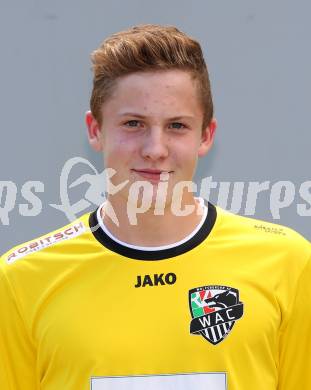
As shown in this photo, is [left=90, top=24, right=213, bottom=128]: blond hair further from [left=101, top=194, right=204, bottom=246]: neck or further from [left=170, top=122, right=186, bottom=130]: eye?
[left=101, top=194, right=204, bottom=246]: neck

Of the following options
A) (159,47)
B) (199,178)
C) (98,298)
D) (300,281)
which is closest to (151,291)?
(98,298)

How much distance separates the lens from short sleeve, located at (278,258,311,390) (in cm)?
147

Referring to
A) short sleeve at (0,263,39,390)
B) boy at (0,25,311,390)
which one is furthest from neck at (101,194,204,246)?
short sleeve at (0,263,39,390)

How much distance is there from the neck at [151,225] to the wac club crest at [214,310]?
0.42ft

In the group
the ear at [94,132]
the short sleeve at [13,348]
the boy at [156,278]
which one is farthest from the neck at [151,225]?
the short sleeve at [13,348]

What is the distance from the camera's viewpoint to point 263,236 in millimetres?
1545

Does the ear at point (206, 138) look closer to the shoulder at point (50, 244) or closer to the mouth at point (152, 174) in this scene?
the mouth at point (152, 174)

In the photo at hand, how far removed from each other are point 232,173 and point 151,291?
110cm

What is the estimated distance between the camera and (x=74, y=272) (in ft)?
5.00

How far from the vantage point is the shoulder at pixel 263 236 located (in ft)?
4.97

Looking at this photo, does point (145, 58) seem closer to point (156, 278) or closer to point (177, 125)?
point (177, 125)

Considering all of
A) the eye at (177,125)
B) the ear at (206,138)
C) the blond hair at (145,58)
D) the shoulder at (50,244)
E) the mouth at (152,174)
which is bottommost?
the shoulder at (50,244)

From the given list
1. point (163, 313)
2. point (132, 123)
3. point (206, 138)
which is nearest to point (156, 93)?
point (132, 123)

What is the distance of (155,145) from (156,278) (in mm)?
269
